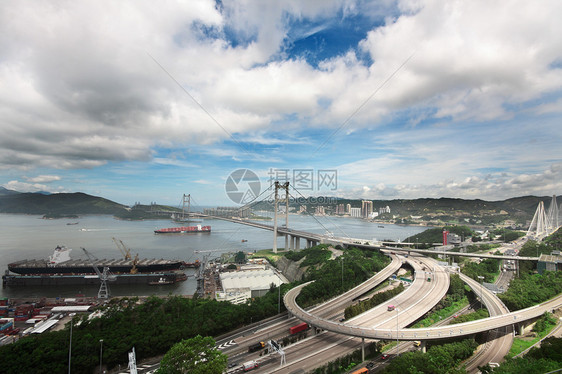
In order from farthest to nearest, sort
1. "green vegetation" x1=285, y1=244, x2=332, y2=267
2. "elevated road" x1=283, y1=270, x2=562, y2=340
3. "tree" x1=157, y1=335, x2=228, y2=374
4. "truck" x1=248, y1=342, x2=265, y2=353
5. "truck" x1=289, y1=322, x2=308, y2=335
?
1. "green vegetation" x1=285, y1=244, x2=332, y2=267
2. "truck" x1=289, y1=322, x2=308, y2=335
3. "truck" x1=248, y1=342, x2=265, y2=353
4. "elevated road" x1=283, y1=270, x2=562, y2=340
5. "tree" x1=157, y1=335, x2=228, y2=374

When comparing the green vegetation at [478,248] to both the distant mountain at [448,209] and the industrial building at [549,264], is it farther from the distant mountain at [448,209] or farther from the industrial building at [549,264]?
the distant mountain at [448,209]

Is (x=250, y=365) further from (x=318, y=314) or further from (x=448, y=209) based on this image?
(x=448, y=209)

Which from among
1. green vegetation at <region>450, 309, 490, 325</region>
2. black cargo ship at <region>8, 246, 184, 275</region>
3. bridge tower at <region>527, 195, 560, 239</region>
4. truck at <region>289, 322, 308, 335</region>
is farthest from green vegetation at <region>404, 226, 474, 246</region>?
truck at <region>289, 322, 308, 335</region>

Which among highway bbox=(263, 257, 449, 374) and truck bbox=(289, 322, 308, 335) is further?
truck bbox=(289, 322, 308, 335)

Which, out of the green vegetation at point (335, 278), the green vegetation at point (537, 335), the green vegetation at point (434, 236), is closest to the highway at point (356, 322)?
the green vegetation at point (335, 278)

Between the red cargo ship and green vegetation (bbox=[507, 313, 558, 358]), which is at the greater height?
the red cargo ship

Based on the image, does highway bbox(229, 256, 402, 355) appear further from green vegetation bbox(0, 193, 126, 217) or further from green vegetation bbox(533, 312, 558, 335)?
green vegetation bbox(0, 193, 126, 217)

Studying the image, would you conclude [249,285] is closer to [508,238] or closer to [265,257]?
[265,257]

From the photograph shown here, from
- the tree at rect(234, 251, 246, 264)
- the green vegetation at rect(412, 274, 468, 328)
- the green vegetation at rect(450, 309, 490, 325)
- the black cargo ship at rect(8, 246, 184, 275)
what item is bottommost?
the black cargo ship at rect(8, 246, 184, 275)

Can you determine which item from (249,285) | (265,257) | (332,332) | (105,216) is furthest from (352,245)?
(105,216)
